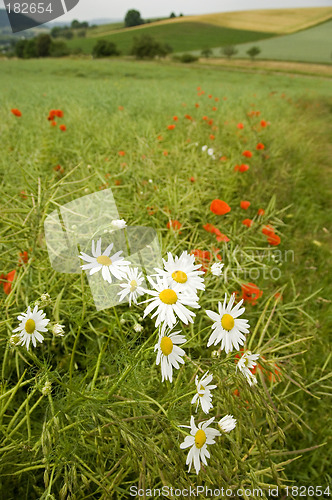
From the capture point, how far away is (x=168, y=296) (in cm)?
60

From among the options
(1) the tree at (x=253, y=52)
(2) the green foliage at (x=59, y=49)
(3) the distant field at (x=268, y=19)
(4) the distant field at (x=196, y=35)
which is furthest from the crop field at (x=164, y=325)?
(3) the distant field at (x=268, y=19)

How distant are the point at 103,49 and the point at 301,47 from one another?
14102 millimetres

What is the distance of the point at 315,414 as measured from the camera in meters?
1.27

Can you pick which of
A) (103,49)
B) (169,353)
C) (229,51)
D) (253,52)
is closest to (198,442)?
(169,353)

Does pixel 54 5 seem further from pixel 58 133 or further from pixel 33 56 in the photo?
pixel 33 56

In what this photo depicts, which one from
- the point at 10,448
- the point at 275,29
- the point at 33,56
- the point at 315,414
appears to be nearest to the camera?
the point at 10,448

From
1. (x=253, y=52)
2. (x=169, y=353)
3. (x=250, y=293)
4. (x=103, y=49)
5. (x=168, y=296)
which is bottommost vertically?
(x=250, y=293)

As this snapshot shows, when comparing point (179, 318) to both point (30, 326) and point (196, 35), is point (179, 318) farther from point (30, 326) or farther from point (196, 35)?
point (196, 35)

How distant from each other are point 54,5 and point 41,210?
82 cm

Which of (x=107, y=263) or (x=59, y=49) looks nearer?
(x=107, y=263)

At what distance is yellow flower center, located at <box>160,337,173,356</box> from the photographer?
0.60 meters

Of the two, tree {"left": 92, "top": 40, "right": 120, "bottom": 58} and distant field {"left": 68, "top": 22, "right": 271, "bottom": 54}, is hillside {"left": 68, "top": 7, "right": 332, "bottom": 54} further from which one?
tree {"left": 92, "top": 40, "right": 120, "bottom": 58}

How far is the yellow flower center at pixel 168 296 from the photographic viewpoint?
1.95ft

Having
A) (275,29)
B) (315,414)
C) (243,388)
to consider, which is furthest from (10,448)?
(275,29)
